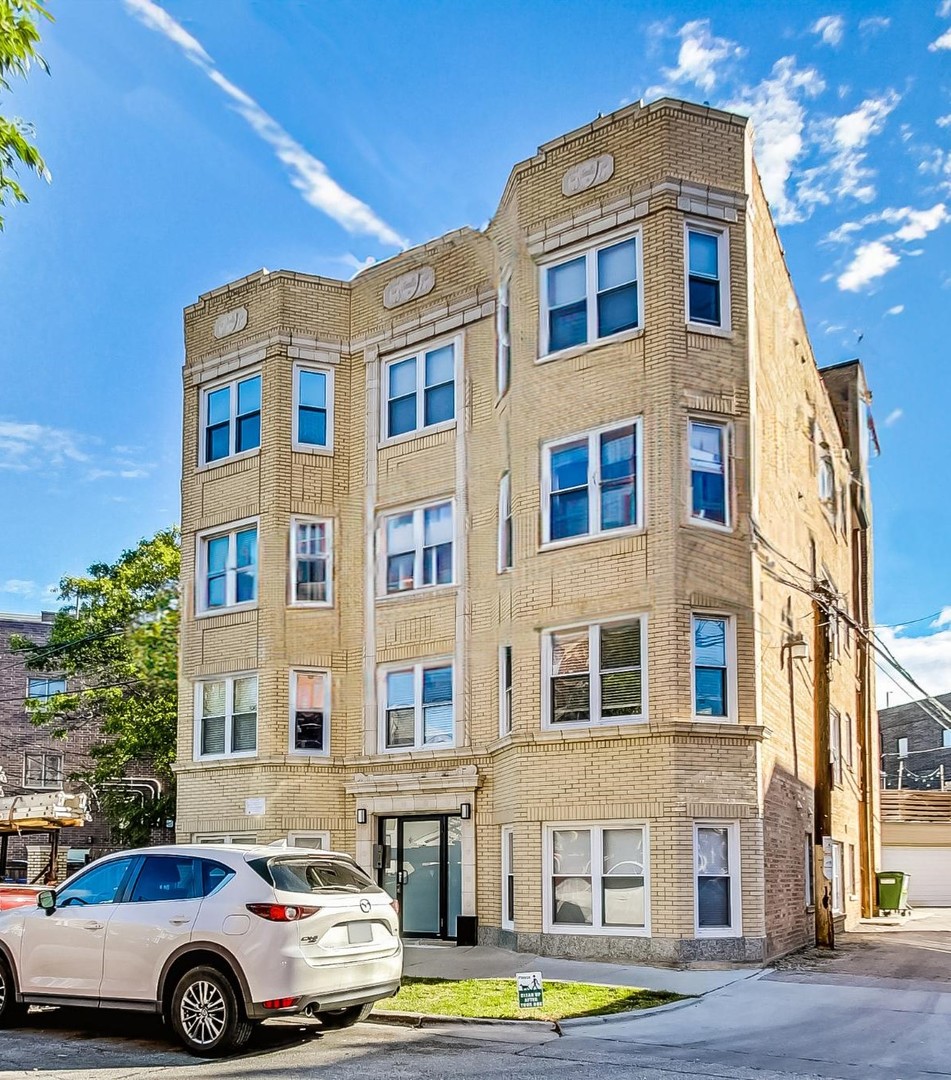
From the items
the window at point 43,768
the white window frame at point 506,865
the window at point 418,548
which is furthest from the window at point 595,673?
the window at point 43,768

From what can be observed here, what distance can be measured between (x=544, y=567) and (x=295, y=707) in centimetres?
629

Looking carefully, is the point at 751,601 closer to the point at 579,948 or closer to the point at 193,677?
the point at 579,948

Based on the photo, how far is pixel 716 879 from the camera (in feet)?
56.0

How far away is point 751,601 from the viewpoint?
18000 millimetres

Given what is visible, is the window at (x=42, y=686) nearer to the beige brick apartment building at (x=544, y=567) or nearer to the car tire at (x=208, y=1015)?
the beige brick apartment building at (x=544, y=567)

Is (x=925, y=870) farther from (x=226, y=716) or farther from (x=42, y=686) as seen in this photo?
(x=42, y=686)

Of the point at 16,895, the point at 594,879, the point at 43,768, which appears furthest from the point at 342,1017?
the point at 43,768

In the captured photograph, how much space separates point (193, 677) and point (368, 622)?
3.76 m

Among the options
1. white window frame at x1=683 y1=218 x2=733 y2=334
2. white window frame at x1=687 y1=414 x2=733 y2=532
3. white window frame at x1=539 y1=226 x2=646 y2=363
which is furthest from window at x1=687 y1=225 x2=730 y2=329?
white window frame at x1=687 y1=414 x2=733 y2=532

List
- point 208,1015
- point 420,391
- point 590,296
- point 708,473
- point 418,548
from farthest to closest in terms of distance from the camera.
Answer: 1. point 420,391
2. point 418,548
3. point 590,296
4. point 708,473
5. point 208,1015

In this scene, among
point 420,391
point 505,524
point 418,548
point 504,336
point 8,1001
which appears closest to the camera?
point 8,1001

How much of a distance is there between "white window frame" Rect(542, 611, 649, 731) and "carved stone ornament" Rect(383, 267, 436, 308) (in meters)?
7.56

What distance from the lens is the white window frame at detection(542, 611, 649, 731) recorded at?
1762 centimetres

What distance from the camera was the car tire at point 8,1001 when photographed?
473 inches
